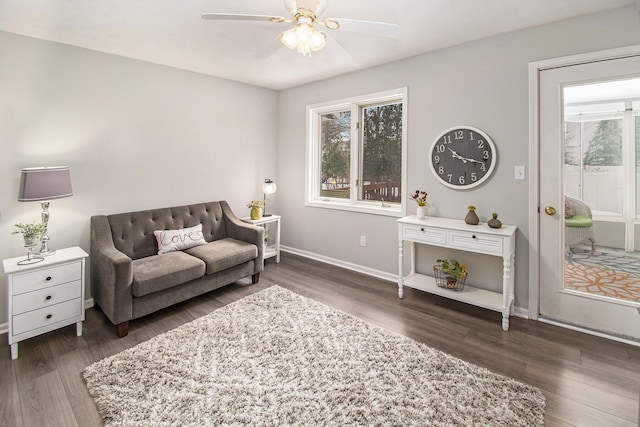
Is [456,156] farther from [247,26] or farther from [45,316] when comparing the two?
[45,316]

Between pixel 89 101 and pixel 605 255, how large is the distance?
15.6 feet

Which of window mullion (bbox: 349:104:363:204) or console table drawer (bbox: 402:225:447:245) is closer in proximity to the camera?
console table drawer (bbox: 402:225:447:245)

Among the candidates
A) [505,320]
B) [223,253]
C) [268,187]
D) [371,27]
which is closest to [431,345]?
[505,320]

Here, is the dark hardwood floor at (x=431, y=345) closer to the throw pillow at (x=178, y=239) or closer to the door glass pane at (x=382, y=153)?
the throw pillow at (x=178, y=239)

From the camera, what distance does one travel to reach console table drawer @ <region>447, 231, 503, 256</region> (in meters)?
2.59

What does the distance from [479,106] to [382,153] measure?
121 cm

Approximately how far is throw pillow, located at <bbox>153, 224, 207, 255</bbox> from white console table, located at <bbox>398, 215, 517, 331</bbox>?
7.38 feet

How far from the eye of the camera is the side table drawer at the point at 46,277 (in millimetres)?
2238

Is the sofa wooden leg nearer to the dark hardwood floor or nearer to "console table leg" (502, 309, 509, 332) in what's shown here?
the dark hardwood floor

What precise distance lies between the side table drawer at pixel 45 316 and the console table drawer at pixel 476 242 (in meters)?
3.21

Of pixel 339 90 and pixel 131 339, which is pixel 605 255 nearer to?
pixel 339 90

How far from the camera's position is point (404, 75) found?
11.1 feet

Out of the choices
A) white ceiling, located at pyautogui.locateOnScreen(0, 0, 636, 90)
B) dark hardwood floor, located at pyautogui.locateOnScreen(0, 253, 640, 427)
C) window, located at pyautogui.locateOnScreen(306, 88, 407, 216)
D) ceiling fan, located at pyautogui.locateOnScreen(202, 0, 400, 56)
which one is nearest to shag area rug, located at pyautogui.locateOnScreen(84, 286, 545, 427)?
dark hardwood floor, located at pyautogui.locateOnScreen(0, 253, 640, 427)

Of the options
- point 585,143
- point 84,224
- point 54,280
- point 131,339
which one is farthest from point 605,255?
point 84,224
